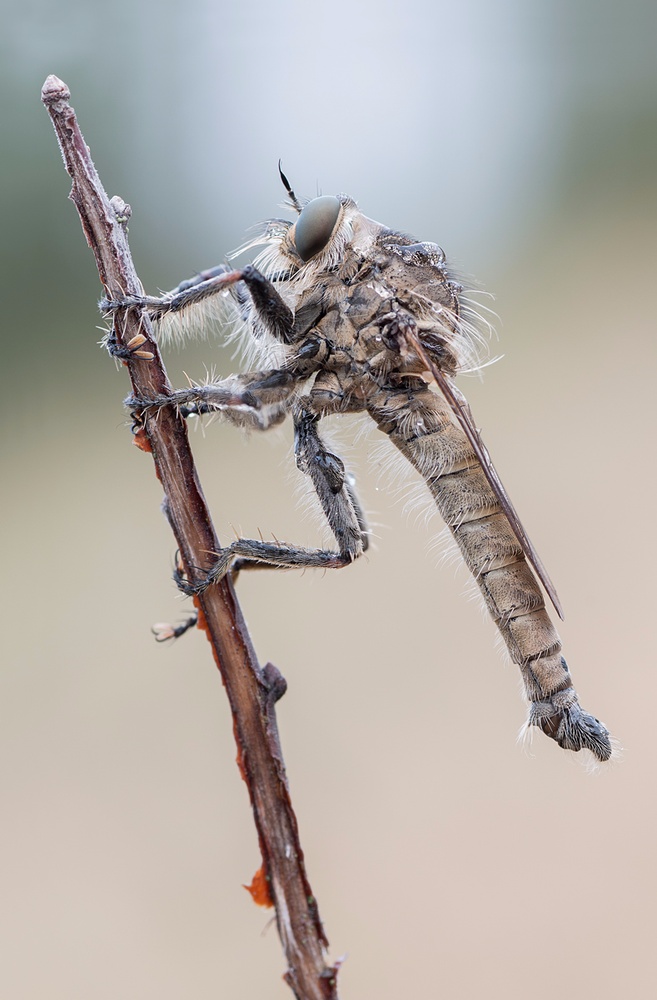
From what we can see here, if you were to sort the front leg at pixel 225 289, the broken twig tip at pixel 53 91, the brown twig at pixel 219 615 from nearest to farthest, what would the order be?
the brown twig at pixel 219 615 → the broken twig tip at pixel 53 91 → the front leg at pixel 225 289

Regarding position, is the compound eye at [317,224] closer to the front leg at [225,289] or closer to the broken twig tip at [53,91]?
the front leg at [225,289]

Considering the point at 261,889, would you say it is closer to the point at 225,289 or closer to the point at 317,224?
the point at 225,289

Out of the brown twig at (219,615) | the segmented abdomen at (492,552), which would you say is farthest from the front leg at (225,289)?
the segmented abdomen at (492,552)

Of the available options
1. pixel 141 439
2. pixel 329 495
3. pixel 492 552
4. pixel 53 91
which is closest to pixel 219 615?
pixel 141 439

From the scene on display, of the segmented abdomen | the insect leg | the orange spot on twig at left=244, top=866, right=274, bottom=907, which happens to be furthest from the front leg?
the orange spot on twig at left=244, top=866, right=274, bottom=907

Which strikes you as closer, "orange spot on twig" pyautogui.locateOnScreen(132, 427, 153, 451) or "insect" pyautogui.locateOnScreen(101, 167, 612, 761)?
"orange spot on twig" pyautogui.locateOnScreen(132, 427, 153, 451)

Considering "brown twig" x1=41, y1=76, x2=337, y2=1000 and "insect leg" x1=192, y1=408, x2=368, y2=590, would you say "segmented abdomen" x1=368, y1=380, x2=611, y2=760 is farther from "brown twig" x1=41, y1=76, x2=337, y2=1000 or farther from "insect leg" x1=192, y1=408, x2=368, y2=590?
"brown twig" x1=41, y1=76, x2=337, y2=1000
